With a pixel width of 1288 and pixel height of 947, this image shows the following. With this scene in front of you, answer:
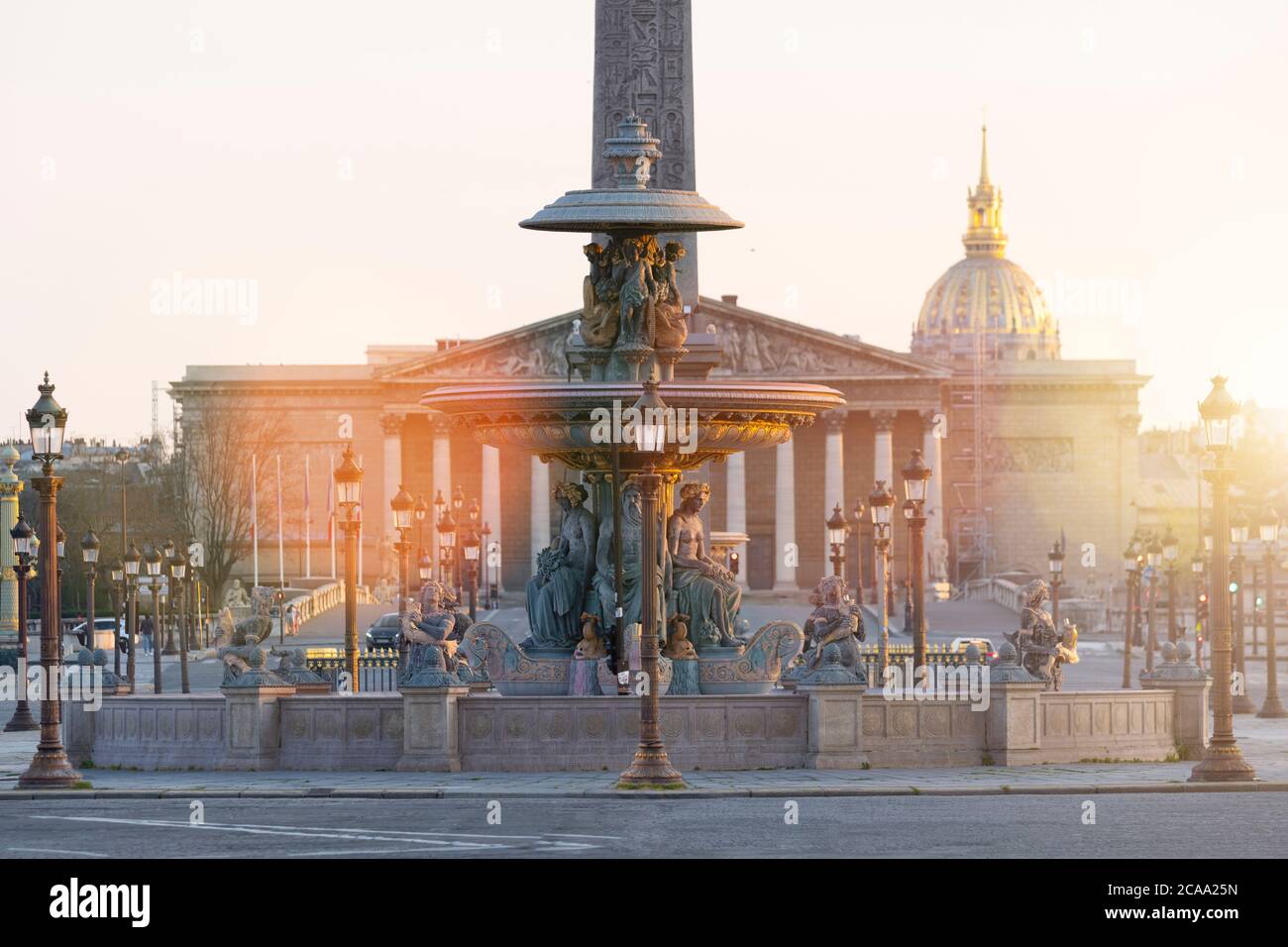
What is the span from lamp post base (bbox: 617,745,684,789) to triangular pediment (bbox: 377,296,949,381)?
10139 centimetres

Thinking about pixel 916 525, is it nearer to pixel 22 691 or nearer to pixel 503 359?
pixel 22 691

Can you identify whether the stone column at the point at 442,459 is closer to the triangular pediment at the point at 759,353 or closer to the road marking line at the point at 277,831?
the triangular pediment at the point at 759,353

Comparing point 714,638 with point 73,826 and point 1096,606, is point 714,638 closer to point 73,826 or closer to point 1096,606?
point 73,826

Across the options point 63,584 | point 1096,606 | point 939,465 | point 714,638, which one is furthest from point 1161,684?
point 939,465

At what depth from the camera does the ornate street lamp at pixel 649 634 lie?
27.7 meters

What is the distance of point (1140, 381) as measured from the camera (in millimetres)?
140000

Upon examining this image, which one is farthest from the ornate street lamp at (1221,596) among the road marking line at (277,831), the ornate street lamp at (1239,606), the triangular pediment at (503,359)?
the triangular pediment at (503,359)

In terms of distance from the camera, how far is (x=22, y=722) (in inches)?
A: 1738

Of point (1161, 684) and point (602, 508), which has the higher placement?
point (602, 508)

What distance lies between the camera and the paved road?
2195 cm

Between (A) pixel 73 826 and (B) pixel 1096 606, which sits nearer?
(A) pixel 73 826

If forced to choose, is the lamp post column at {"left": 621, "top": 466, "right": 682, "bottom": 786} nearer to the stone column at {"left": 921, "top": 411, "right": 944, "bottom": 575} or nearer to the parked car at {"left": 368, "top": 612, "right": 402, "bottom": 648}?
the parked car at {"left": 368, "top": 612, "right": 402, "bottom": 648}

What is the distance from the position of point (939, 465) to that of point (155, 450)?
35.8m

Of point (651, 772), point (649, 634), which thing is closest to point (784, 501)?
point (649, 634)
